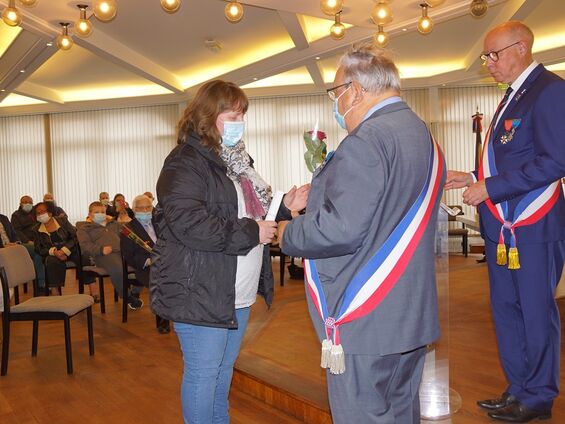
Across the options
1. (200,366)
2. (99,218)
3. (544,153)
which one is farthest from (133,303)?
(544,153)

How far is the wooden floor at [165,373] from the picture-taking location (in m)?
3.17

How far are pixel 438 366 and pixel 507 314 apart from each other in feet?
1.21

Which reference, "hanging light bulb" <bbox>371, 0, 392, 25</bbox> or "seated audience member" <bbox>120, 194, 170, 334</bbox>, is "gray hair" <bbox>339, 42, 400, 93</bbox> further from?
"seated audience member" <bbox>120, 194, 170, 334</bbox>

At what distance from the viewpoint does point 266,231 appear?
Result: 2064 mm

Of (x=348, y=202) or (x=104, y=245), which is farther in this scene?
(x=104, y=245)

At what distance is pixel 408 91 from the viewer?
36.9ft

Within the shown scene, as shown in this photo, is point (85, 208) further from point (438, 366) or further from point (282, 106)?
point (438, 366)

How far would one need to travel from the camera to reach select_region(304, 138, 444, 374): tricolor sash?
160cm

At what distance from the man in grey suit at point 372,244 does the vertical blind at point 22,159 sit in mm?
11597

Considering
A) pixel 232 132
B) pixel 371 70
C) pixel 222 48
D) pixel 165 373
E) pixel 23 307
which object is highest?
pixel 222 48

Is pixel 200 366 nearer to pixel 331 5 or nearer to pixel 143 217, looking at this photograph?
pixel 331 5

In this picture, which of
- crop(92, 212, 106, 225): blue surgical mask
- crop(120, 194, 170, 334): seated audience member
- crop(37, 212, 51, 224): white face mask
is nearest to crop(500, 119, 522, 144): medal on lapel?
crop(120, 194, 170, 334): seated audience member

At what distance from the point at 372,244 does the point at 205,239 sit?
0.61 m

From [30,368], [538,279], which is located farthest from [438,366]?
[30,368]
